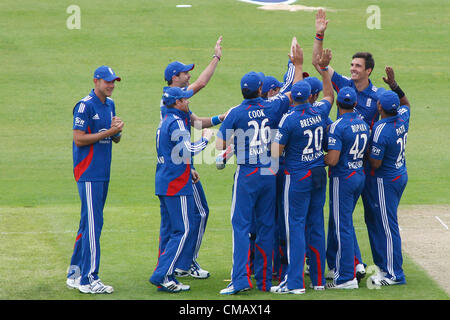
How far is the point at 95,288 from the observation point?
8.80 metres

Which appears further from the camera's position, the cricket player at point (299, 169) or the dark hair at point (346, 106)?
the dark hair at point (346, 106)

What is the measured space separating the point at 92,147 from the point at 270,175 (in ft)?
6.73

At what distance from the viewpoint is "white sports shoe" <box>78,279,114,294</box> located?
8.81 m

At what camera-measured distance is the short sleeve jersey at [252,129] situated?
8797 mm

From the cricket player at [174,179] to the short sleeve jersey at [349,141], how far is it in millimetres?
1499

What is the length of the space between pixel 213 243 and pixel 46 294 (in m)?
3.12

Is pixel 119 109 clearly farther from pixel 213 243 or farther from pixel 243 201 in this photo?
pixel 243 201

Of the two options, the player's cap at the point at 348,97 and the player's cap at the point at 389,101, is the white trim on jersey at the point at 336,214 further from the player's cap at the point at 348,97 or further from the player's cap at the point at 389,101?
the player's cap at the point at 389,101

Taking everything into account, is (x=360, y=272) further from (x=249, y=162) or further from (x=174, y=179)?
(x=174, y=179)

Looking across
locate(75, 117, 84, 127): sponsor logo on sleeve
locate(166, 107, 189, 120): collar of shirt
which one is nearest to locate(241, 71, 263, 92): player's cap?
locate(166, 107, 189, 120): collar of shirt

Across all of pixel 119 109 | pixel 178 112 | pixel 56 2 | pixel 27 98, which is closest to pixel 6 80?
pixel 27 98

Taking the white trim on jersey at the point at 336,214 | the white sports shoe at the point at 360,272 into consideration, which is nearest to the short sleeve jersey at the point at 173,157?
the white trim on jersey at the point at 336,214

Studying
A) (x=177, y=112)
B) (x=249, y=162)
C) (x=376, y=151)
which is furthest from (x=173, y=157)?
(x=376, y=151)

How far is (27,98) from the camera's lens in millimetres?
22078
